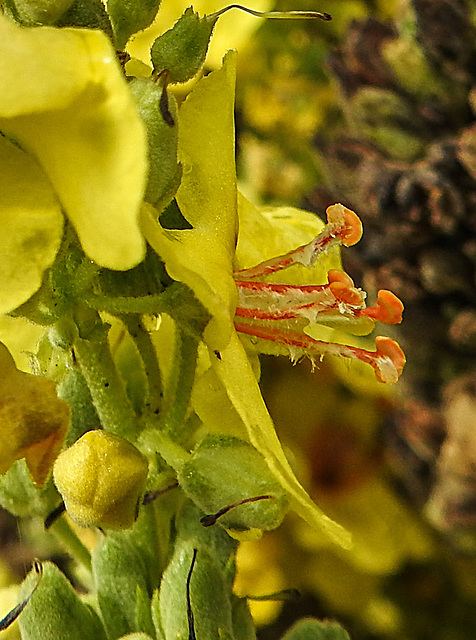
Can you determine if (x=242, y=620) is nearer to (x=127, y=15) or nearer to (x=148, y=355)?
(x=148, y=355)

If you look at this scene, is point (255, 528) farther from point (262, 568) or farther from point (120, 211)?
point (262, 568)

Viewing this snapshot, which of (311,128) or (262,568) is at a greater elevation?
(311,128)

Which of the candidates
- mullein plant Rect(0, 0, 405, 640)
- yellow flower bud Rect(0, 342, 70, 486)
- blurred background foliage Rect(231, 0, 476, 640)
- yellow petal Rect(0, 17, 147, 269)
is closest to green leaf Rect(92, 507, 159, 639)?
mullein plant Rect(0, 0, 405, 640)

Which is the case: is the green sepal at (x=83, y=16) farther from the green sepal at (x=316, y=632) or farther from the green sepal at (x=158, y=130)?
the green sepal at (x=316, y=632)

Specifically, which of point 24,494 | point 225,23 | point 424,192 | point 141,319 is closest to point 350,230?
point 141,319

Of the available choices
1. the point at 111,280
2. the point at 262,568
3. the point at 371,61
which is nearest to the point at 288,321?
the point at 111,280

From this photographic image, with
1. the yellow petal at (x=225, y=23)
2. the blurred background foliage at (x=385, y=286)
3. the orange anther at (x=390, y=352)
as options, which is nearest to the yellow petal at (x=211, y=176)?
the orange anther at (x=390, y=352)
